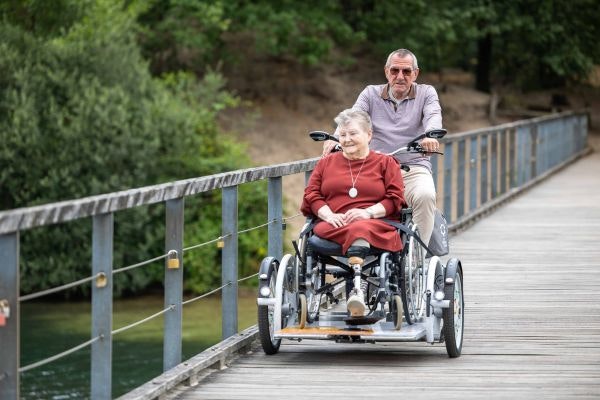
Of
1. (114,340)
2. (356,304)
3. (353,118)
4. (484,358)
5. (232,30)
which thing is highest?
(232,30)

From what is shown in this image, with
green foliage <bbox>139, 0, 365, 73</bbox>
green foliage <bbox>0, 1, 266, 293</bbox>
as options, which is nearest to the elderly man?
green foliage <bbox>0, 1, 266, 293</bbox>

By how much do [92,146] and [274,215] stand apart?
21.9 metres

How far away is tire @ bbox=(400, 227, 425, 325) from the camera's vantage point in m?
7.82

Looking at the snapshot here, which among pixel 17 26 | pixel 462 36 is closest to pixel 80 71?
pixel 17 26

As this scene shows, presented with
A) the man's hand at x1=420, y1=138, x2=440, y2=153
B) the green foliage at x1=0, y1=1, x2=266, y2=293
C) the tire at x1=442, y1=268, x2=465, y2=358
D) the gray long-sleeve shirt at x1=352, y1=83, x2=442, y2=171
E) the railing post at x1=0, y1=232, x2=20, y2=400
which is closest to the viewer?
the railing post at x1=0, y1=232, x2=20, y2=400

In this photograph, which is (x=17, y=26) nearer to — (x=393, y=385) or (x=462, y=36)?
(x=462, y=36)

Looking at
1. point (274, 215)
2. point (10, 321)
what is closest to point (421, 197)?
point (274, 215)

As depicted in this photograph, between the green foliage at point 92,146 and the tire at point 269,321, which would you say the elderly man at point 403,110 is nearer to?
the tire at point 269,321

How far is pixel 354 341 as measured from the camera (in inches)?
310

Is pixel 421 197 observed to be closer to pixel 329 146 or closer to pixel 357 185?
pixel 329 146

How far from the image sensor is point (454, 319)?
318 inches

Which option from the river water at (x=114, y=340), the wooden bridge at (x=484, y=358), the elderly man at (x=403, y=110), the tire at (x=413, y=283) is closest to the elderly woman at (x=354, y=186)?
the tire at (x=413, y=283)

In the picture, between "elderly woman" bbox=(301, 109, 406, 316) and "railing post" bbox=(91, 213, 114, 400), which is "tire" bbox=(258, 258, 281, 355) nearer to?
"elderly woman" bbox=(301, 109, 406, 316)

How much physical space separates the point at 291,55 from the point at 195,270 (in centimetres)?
1152
